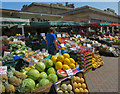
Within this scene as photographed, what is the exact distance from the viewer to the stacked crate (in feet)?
14.1

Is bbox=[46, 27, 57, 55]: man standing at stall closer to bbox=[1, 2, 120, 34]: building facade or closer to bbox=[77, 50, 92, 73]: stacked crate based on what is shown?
bbox=[77, 50, 92, 73]: stacked crate

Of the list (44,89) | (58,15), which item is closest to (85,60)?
(44,89)

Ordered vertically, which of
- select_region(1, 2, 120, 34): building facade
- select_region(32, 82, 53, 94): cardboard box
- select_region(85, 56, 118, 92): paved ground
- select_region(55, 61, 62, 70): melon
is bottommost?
select_region(85, 56, 118, 92): paved ground

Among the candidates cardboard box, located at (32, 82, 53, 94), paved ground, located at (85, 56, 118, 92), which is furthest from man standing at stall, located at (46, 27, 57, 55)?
cardboard box, located at (32, 82, 53, 94)

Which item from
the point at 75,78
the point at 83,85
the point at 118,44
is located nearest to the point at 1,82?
the point at 75,78

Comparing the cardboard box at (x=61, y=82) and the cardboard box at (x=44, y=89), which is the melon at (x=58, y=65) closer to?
the cardboard box at (x=61, y=82)

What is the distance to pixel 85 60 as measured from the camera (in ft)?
14.5

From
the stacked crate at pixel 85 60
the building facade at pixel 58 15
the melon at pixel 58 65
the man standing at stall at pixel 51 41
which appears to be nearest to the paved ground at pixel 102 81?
the stacked crate at pixel 85 60

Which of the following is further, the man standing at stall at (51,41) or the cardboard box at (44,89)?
the man standing at stall at (51,41)

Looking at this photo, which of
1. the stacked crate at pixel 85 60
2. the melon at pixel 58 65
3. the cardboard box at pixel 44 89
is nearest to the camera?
the cardboard box at pixel 44 89

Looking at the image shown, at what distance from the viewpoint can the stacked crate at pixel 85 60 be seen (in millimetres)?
4312

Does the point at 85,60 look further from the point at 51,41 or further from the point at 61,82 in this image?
the point at 61,82

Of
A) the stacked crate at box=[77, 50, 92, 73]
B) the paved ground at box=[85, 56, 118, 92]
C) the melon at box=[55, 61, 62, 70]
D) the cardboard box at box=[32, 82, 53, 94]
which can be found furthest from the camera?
the stacked crate at box=[77, 50, 92, 73]

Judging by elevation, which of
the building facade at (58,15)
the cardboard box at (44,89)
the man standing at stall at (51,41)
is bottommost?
the cardboard box at (44,89)
